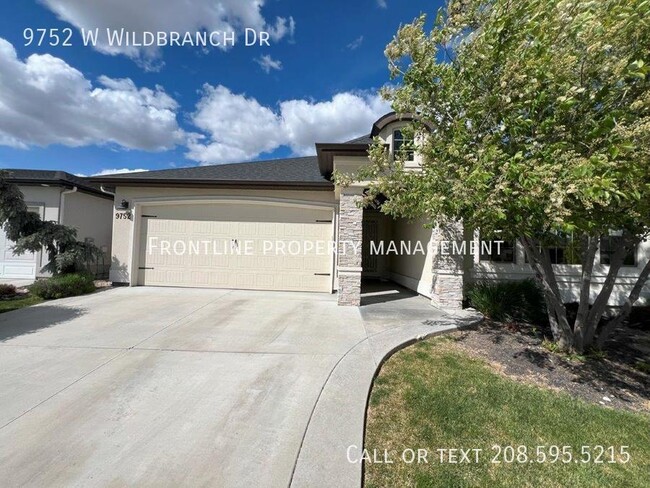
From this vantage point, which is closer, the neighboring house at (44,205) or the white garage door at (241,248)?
the white garage door at (241,248)

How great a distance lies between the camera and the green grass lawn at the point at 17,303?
6.10 metres

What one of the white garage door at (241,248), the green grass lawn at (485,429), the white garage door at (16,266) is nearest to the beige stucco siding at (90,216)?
the white garage door at (16,266)

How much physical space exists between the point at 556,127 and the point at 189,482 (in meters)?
4.56

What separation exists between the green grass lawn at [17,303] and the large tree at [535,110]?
8.26m

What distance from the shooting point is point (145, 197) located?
29.6 ft

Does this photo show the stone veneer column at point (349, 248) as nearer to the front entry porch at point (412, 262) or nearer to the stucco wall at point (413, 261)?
the front entry porch at point (412, 262)

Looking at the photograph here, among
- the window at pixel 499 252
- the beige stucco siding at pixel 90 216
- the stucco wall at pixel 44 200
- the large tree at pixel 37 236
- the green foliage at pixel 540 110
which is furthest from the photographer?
the beige stucco siding at pixel 90 216

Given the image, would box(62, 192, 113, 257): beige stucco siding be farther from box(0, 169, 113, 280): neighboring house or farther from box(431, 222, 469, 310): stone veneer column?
box(431, 222, 469, 310): stone veneer column

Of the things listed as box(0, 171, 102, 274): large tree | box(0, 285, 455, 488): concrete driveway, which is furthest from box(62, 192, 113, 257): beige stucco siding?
box(0, 285, 455, 488): concrete driveway

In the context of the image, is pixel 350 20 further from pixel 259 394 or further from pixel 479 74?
pixel 259 394

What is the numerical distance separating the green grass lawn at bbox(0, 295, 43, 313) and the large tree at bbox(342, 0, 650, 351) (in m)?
8.26

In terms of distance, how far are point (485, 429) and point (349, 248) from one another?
4.56 m

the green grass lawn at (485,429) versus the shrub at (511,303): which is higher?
the shrub at (511,303)

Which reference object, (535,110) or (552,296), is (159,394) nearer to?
(535,110)
